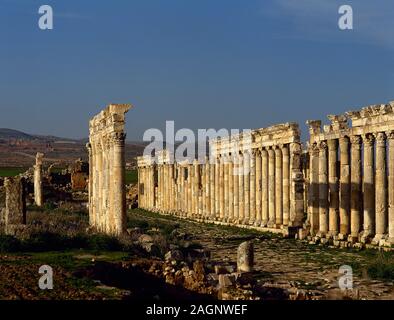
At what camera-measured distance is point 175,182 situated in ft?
192

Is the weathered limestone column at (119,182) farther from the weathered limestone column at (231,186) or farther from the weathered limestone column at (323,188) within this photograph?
the weathered limestone column at (231,186)

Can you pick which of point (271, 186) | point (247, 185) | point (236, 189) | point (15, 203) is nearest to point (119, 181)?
point (15, 203)

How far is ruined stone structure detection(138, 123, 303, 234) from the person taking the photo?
36562 mm

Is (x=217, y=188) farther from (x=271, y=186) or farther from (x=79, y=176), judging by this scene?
(x=79, y=176)

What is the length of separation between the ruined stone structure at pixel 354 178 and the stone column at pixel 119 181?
29.5 feet

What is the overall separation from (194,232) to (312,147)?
843 centimetres

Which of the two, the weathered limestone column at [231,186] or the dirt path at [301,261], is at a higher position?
the weathered limestone column at [231,186]

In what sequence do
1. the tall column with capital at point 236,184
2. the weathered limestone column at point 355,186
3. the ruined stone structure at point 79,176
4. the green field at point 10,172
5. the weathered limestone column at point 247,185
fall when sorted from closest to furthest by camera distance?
the weathered limestone column at point 355,186, the weathered limestone column at point 247,185, the tall column with capital at point 236,184, the ruined stone structure at point 79,176, the green field at point 10,172

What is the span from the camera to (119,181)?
27.5 metres

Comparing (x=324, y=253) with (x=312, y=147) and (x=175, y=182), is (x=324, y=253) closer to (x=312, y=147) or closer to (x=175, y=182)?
(x=312, y=147)

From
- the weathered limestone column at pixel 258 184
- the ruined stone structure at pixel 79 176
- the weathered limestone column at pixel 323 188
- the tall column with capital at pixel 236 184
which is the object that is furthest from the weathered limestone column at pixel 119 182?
the ruined stone structure at pixel 79 176

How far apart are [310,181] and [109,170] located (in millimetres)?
9861

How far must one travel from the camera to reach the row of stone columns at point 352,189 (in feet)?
92.1

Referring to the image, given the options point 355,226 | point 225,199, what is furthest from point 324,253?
point 225,199
